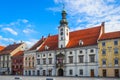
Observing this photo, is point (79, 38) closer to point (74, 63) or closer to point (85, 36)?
point (85, 36)

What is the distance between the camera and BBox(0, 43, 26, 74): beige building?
8299cm

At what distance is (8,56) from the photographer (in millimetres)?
83562

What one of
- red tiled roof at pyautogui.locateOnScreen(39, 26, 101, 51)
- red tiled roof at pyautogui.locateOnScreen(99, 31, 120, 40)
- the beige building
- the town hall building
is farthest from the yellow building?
the beige building

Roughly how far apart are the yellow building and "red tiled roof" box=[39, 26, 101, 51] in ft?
9.18

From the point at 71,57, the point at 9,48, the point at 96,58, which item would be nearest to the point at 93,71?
the point at 96,58

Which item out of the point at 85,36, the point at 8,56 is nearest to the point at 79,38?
the point at 85,36

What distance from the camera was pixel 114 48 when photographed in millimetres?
53812

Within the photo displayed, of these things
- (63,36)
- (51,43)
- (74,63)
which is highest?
(63,36)

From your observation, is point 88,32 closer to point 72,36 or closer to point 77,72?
point 72,36

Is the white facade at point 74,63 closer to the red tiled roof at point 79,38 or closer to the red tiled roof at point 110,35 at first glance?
the red tiled roof at point 79,38

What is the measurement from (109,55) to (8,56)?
4176cm

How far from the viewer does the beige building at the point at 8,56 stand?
8299cm

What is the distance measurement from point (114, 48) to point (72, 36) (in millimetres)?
16809

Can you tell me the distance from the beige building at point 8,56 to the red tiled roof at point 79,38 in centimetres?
1558
